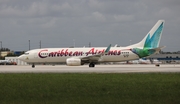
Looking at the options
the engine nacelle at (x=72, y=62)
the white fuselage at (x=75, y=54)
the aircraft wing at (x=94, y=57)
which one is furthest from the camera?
the white fuselage at (x=75, y=54)

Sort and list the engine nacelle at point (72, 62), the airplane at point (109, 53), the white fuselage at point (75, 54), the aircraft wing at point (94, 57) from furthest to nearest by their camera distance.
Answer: the white fuselage at point (75, 54)
the aircraft wing at point (94, 57)
the airplane at point (109, 53)
the engine nacelle at point (72, 62)

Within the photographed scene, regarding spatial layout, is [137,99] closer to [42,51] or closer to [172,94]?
[172,94]

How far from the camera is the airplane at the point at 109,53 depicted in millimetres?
56688

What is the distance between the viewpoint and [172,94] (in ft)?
57.7

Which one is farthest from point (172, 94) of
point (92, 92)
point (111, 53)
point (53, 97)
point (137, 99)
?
point (111, 53)

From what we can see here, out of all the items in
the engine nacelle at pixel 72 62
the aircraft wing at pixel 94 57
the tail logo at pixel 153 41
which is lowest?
the engine nacelle at pixel 72 62

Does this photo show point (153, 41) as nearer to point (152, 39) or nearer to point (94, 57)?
point (152, 39)

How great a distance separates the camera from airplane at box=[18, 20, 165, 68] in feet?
186

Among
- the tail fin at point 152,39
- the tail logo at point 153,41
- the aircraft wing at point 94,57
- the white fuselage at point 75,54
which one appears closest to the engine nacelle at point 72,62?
the aircraft wing at point 94,57

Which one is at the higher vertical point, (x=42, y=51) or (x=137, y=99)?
(x=42, y=51)

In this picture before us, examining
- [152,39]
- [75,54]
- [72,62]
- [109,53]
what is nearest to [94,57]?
[109,53]

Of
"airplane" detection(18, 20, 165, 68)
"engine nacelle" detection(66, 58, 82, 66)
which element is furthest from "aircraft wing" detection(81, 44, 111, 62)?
"engine nacelle" detection(66, 58, 82, 66)

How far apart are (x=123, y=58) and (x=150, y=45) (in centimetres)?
439

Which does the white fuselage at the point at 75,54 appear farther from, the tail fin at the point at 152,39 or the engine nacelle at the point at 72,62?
the engine nacelle at the point at 72,62
